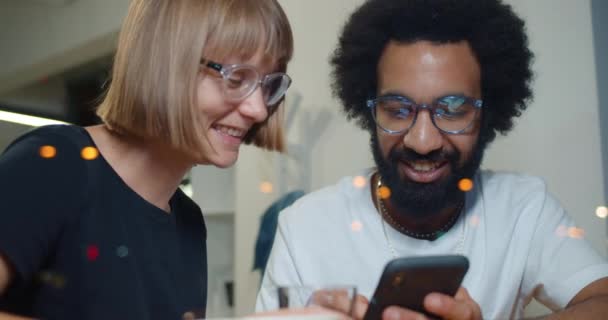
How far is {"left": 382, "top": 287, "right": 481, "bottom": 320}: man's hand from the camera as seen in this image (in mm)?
573

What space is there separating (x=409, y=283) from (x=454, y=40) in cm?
28

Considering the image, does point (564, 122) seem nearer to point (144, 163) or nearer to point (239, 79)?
point (239, 79)

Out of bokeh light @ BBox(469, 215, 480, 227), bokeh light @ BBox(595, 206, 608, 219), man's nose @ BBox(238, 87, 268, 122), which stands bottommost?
bokeh light @ BBox(595, 206, 608, 219)

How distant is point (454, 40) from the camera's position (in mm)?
678

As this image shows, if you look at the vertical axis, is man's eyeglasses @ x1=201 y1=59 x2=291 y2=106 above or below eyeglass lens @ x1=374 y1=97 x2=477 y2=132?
above

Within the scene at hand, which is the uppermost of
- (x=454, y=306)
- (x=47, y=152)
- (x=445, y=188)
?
(x=47, y=152)

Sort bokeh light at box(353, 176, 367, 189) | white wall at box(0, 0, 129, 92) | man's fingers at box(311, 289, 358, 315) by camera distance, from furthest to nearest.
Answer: bokeh light at box(353, 176, 367, 189)
white wall at box(0, 0, 129, 92)
man's fingers at box(311, 289, 358, 315)

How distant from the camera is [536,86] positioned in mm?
708

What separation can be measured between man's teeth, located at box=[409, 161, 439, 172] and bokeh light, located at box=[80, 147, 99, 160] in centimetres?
34

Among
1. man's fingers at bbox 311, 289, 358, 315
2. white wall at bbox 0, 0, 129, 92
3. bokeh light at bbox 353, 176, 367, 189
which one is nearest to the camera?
man's fingers at bbox 311, 289, 358, 315

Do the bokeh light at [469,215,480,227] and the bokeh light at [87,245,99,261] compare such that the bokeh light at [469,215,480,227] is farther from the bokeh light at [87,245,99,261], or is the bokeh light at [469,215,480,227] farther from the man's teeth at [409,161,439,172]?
the bokeh light at [87,245,99,261]

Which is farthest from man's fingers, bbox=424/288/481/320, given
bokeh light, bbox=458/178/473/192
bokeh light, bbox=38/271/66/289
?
bokeh light, bbox=38/271/66/289

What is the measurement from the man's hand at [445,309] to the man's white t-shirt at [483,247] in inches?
0.9

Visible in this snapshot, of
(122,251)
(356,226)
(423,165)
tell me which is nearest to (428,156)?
(423,165)
